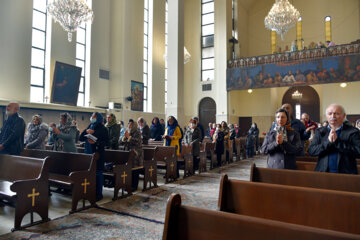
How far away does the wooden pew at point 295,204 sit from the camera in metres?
1.71

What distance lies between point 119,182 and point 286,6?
442 inches

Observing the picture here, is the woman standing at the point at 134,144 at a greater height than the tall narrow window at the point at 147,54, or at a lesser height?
lesser

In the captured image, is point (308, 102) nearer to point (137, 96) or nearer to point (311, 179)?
point (137, 96)

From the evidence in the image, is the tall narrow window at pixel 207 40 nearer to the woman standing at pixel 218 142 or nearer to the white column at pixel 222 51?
the white column at pixel 222 51

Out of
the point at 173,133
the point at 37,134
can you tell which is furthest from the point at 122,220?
the point at 173,133

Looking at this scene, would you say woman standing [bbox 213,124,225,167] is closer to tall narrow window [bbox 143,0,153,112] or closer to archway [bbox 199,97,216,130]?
tall narrow window [bbox 143,0,153,112]

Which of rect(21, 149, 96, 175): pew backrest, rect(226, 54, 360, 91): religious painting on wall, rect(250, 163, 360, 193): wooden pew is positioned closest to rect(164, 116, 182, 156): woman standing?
rect(21, 149, 96, 175): pew backrest

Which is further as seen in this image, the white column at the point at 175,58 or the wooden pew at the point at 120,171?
the white column at the point at 175,58

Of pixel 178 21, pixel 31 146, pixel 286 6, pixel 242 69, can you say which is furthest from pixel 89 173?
pixel 242 69

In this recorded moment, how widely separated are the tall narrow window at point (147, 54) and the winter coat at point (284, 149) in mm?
13198

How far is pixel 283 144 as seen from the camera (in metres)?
2.93

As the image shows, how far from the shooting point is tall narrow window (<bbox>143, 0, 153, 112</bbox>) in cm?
1595

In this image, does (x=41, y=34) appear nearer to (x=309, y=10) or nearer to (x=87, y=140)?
(x=87, y=140)

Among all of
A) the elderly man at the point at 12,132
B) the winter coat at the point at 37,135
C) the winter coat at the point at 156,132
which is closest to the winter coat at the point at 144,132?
the winter coat at the point at 37,135
